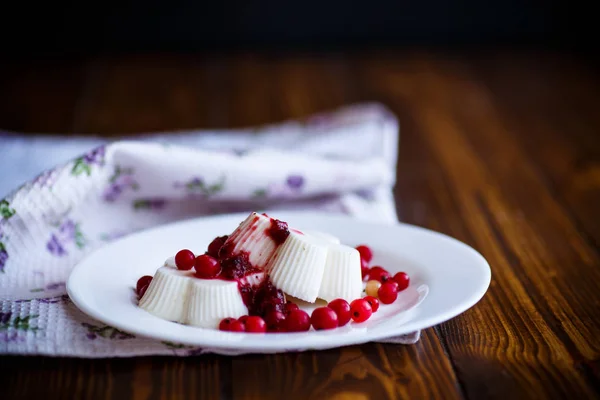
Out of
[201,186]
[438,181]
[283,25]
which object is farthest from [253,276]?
[283,25]

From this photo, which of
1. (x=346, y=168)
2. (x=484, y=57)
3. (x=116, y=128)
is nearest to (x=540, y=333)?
(x=346, y=168)

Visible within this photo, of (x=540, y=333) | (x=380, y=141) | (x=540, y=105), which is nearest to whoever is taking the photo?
(x=540, y=333)

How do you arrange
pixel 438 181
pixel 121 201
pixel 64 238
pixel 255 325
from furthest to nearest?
pixel 438 181 → pixel 121 201 → pixel 64 238 → pixel 255 325

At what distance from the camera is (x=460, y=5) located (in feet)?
9.74

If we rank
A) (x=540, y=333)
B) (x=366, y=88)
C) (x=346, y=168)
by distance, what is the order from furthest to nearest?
(x=366, y=88)
(x=346, y=168)
(x=540, y=333)

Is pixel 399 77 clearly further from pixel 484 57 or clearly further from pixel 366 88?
pixel 484 57

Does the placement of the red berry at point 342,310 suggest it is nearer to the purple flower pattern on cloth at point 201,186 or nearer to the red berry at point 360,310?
the red berry at point 360,310

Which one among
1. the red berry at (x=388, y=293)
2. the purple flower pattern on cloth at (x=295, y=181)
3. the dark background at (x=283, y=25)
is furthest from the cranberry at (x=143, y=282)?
the dark background at (x=283, y=25)

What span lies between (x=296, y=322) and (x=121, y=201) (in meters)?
0.55

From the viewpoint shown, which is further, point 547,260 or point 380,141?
point 380,141

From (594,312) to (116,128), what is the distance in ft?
4.64

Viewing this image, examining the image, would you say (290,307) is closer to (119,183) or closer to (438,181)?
(119,183)

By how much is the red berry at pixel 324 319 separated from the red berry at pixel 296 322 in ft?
0.04

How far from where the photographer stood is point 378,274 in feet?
3.81
